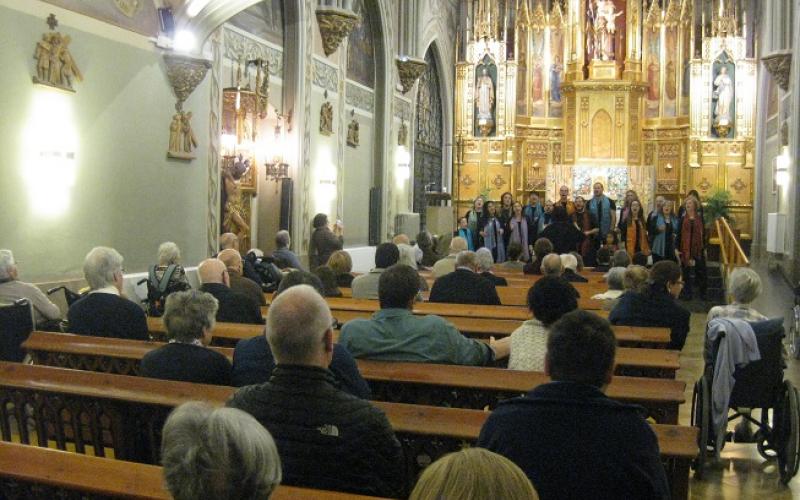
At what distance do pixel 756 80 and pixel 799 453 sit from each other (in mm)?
18824

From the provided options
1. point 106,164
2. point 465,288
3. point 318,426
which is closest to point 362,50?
point 106,164

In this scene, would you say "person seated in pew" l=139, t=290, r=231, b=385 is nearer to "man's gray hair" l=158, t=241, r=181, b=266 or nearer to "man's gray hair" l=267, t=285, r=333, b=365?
"man's gray hair" l=267, t=285, r=333, b=365

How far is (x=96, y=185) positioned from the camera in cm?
912

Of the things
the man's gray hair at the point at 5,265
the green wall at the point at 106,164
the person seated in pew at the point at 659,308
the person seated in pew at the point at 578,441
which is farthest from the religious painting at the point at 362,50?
the person seated in pew at the point at 578,441

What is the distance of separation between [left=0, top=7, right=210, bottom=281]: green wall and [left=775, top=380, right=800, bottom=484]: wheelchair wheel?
630cm

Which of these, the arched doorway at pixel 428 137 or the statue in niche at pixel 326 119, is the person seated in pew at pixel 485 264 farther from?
the arched doorway at pixel 428 137

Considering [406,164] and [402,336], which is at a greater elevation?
[406,164]

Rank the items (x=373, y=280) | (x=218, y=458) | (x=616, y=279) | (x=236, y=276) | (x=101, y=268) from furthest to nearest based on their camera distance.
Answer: (x=373, y=280)
(x=616, y=279)
(x=236, y=276)
(x=101, y=268)
(x=218, y=458)

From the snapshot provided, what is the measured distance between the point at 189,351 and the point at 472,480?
2997mm

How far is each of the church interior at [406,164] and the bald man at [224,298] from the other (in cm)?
42

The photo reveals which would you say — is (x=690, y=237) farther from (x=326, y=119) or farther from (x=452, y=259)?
(x=326, y=119)

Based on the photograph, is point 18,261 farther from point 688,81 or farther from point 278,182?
point 688,81

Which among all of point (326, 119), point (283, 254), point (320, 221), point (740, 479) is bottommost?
point (740, 479)

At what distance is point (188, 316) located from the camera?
162 inches
